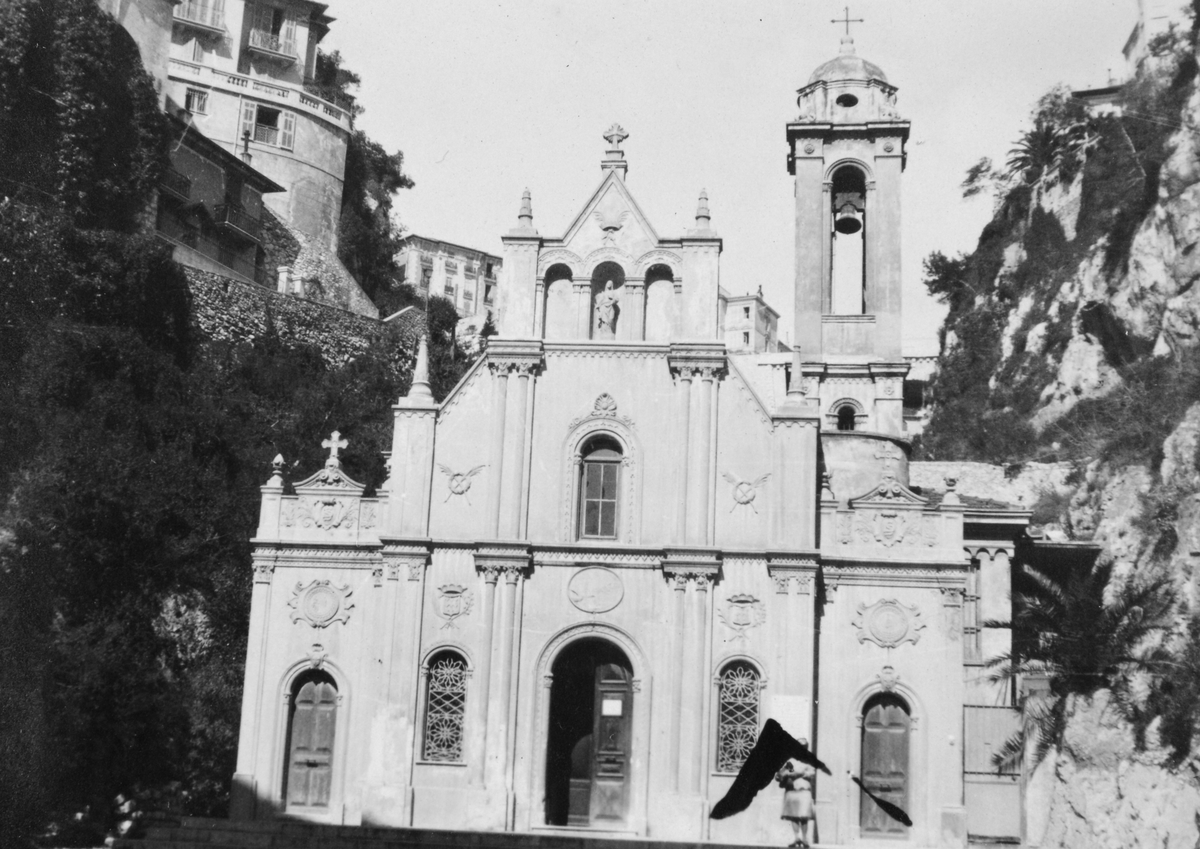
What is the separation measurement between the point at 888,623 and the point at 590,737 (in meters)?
5.93

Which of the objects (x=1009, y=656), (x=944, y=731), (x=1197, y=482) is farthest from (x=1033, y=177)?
(x=944, y=731)

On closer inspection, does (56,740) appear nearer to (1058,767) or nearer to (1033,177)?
(1058,767)

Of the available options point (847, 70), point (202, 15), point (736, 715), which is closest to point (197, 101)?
point (202, 15)

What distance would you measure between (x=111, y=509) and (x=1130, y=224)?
2955 cm

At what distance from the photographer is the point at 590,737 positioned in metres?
29.2

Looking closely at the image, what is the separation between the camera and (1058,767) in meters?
31.8

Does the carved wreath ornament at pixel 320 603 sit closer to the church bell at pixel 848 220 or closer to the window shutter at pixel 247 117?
the church bell at pixel 848 220

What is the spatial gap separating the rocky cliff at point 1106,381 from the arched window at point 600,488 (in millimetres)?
10058

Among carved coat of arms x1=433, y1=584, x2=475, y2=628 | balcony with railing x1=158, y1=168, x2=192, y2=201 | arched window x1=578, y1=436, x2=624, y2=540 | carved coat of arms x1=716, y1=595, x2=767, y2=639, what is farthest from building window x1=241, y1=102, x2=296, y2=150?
carved coat of arms x1=716, y1=595, x2=767, y2=639

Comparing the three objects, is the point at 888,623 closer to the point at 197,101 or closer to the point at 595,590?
the point at 595,590

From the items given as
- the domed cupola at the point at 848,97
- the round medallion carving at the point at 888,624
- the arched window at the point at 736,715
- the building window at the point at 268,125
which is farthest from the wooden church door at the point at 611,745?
the building window at the point at 268,125

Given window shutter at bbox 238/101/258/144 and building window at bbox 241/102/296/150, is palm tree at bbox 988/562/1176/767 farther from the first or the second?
window shutter at bbox 238/101/258/144

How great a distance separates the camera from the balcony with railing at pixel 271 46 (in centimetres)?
6988

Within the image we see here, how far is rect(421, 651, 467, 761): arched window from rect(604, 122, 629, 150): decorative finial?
10855 millimetres
